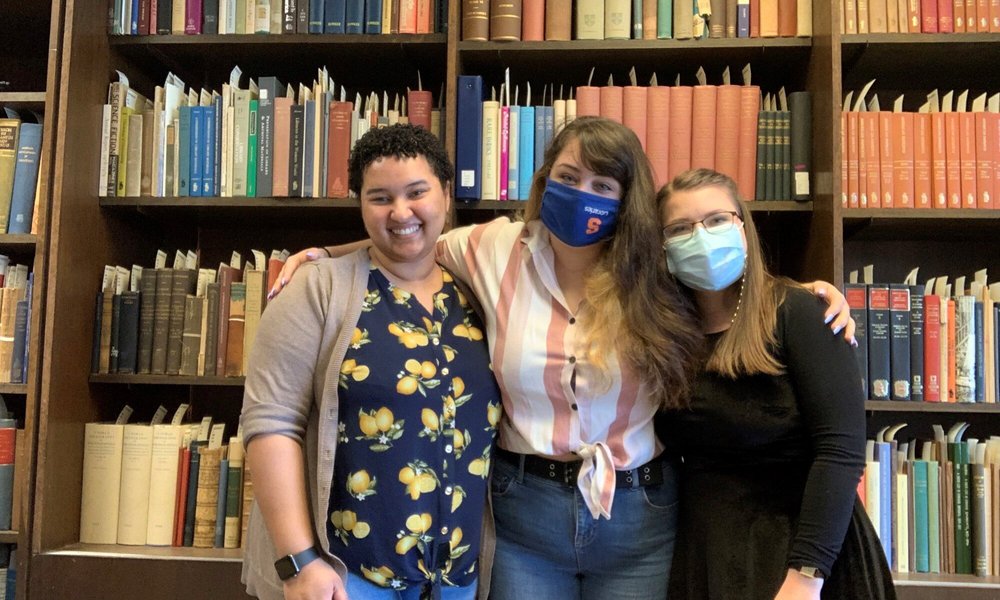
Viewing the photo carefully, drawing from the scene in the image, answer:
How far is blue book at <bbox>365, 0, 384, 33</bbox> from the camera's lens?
1898 millimetres

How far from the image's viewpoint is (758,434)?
47.1 inches

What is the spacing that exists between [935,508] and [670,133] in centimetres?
115

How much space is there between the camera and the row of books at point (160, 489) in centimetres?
185

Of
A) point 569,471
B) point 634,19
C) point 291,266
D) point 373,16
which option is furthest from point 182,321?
point 634,19

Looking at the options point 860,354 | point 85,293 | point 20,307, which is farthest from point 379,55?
point 860,354

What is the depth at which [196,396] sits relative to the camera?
86.6 inches

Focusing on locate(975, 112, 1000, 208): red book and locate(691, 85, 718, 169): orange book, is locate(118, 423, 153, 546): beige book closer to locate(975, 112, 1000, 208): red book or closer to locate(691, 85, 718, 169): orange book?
locate(691, 85, 718, 169): orange book

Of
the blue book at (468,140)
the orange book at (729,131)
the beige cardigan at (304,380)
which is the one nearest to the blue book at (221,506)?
the beige cardigan at (304,380)

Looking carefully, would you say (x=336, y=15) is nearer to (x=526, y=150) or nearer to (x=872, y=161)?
(x=526, y=150)

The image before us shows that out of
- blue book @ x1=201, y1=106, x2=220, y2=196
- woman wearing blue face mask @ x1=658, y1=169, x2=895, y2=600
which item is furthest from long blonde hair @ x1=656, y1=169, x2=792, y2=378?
blue book @ x1=201, y1=106, x2=220, y2=196

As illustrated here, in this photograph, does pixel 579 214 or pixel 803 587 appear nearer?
pixel 803 587

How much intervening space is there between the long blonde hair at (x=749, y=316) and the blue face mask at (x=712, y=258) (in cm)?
3

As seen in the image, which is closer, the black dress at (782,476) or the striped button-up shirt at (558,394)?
the black dress at (782,476)

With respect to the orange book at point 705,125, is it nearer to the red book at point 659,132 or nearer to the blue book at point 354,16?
the red book at point 659,132
